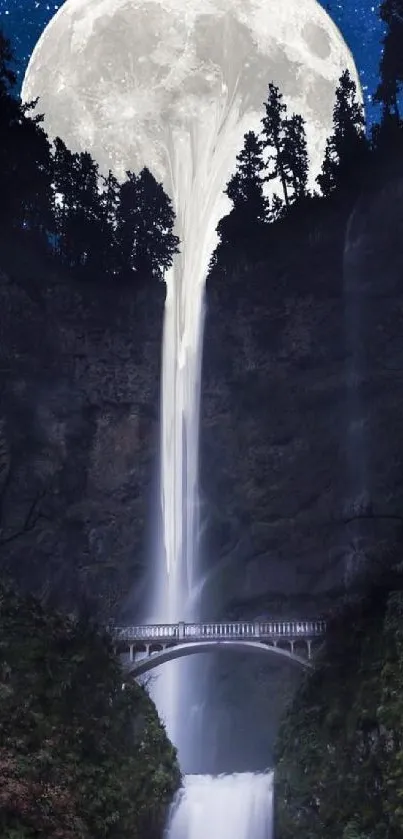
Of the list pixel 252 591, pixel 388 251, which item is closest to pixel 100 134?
pixel 388 251

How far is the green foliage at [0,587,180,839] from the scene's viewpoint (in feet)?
94.0

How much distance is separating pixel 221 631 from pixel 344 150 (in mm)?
33712

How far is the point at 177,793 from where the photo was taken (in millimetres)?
36938

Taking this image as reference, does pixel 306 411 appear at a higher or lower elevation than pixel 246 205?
lower

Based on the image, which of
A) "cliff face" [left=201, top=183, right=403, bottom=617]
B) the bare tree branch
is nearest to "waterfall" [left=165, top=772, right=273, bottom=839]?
"cliff face" [left=201, top=183, right=403, bottom=617]

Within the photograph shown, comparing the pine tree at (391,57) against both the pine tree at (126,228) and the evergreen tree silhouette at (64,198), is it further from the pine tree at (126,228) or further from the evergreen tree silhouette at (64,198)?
the evergreen tree silhouette at (64,198)

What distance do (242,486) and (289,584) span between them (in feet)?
23.6

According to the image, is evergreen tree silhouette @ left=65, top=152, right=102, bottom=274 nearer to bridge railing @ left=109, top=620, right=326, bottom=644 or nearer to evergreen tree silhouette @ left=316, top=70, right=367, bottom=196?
evergreen tree silhouette @ left=316, top=70, right=367, bottom=196

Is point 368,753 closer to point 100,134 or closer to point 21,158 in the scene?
point 21,158

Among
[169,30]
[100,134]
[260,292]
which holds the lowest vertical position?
[260,292]

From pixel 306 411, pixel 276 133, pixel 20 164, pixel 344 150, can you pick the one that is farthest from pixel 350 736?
pixel 276 133

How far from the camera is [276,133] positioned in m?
63.6

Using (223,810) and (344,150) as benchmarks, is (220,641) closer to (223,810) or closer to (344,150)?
(223,810)

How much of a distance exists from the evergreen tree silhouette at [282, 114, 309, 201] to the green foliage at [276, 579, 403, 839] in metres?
34.2
